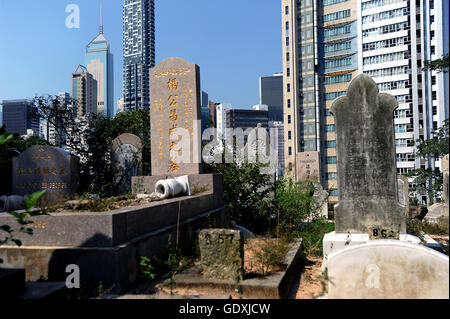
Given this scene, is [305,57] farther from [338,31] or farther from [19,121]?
[19,121]

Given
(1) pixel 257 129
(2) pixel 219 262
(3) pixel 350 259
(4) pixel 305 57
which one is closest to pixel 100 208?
(2) pixel 219 262

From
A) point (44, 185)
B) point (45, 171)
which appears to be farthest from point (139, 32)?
point (44, 185)

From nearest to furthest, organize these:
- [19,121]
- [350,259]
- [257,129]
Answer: [350,259] → [257,129] → [19,121]

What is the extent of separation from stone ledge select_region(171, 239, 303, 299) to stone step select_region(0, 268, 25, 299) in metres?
1.57

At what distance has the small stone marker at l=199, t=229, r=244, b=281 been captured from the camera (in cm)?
402

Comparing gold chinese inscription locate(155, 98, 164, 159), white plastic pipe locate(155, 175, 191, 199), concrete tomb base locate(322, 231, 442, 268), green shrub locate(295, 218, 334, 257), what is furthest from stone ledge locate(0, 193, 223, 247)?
gold chinese inscription locate(155, 98, 164, 159)

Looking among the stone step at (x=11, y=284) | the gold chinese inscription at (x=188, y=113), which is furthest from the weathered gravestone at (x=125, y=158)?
the stone step at (x=11, y=284)

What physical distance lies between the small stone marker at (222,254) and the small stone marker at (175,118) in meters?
4.17

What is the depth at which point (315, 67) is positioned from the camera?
4916 cm

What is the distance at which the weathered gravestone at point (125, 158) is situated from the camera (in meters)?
11.7

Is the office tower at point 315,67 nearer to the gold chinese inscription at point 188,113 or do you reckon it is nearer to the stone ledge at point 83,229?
the gold chinese inscription at point 188,113

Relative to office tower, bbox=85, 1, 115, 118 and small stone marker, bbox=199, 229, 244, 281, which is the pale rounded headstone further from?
office tower, bbox=85, 1, 115, 118
